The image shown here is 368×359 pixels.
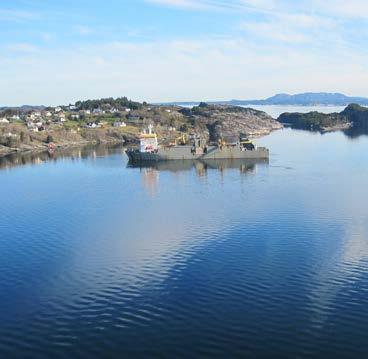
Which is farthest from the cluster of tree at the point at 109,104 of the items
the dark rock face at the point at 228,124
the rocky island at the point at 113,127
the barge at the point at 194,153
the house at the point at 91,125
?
the barge at the point at 194,153

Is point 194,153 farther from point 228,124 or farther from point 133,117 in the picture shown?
point 133,117

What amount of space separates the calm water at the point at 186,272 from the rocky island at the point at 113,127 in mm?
52164

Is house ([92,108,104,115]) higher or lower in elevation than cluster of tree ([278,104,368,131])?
higher

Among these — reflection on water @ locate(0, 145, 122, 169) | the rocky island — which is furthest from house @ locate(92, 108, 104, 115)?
reflection on water @ locate(0, 145, 122, 169)

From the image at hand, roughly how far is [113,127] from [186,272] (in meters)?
93.2

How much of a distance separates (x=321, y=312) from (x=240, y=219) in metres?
13.7

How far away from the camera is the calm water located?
613 inches

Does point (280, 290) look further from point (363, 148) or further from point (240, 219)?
point (363, 148)

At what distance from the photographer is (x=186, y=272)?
2127 cm

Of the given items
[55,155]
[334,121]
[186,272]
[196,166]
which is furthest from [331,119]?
[186,272]

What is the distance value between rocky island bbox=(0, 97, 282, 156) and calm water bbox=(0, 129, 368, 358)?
52164mm

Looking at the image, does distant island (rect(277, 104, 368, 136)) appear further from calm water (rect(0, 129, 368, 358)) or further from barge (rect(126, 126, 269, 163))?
calm water (rect(0, 129, 368, 358))

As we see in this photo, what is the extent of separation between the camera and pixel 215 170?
5684 cm

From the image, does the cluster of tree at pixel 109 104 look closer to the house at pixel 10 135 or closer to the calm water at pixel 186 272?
the house at pixel 10 135
